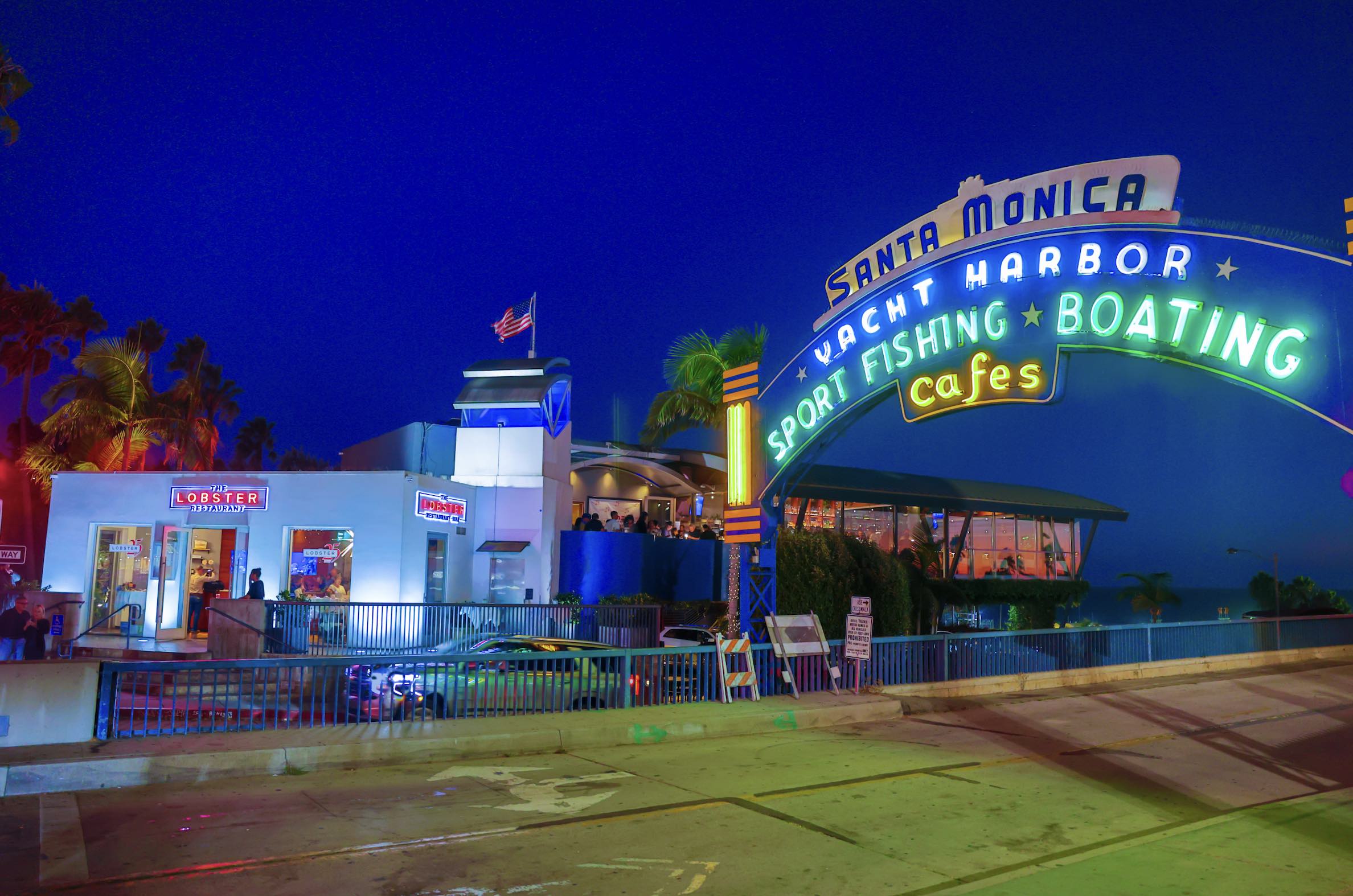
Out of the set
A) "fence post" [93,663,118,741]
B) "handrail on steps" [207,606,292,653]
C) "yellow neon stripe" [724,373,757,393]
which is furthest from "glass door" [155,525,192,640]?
"yellow neon stripe" [724,373,757,393]

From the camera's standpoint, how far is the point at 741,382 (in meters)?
17.3

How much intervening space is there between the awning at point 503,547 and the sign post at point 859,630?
46.2 ft

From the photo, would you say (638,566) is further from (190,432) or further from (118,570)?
(190,432)

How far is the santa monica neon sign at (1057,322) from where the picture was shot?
34.1 ft

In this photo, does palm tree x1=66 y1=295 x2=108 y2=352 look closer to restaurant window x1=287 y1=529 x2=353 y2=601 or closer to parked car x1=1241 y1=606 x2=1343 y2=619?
restaurant window x1=287 y1=529 x2=353 y2=601

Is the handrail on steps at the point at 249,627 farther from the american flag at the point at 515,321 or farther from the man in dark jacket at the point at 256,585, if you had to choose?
the american flag at the point at 515,321

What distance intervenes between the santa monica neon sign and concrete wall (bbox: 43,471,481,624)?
1144cm

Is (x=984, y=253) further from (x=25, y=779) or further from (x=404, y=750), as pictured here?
(x=25, y=779)

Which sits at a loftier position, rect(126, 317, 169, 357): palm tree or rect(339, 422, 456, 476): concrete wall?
rect(126, 317, 169, 357): palm tree

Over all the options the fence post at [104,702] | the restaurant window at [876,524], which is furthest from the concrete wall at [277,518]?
the restaurant window at [876,524]

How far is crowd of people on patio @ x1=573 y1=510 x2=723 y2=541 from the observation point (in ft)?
100

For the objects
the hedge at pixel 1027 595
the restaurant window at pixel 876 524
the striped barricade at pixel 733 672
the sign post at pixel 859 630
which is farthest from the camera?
the restaurant window at pixel 876 524

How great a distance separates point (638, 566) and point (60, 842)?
71.4 feet

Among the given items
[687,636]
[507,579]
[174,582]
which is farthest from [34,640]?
[507,579]
